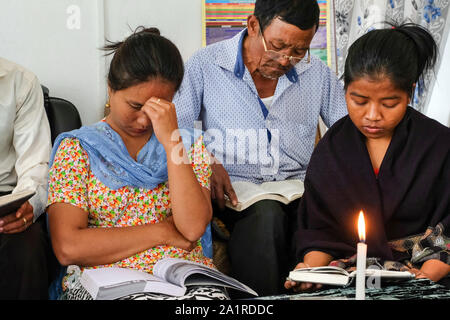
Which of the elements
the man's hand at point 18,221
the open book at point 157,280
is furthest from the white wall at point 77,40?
the open book at point 157,280

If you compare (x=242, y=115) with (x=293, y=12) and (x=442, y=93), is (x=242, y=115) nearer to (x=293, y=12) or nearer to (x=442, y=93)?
(x=293, y=12)

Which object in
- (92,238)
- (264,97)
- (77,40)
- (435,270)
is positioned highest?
(77,40)

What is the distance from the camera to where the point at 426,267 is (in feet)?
5.47

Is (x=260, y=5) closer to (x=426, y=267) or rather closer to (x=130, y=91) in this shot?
(x=130, y=91)

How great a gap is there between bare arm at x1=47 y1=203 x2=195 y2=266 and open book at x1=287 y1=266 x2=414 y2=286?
494 mm

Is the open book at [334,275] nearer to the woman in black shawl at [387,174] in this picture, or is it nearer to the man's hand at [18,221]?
the woman in black shawl at [387,174]

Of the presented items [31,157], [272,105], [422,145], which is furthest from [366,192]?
[31,157]

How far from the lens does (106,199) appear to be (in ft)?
5.54

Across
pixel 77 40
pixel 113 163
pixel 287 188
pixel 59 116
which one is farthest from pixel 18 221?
pixel 77 40

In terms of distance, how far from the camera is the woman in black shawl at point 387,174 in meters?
1.72

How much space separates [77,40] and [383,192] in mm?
1710

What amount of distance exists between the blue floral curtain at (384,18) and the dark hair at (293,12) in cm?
28

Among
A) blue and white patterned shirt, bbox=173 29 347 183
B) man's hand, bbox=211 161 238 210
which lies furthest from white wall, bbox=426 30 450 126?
man's hand, bbox=211 161 238 210
